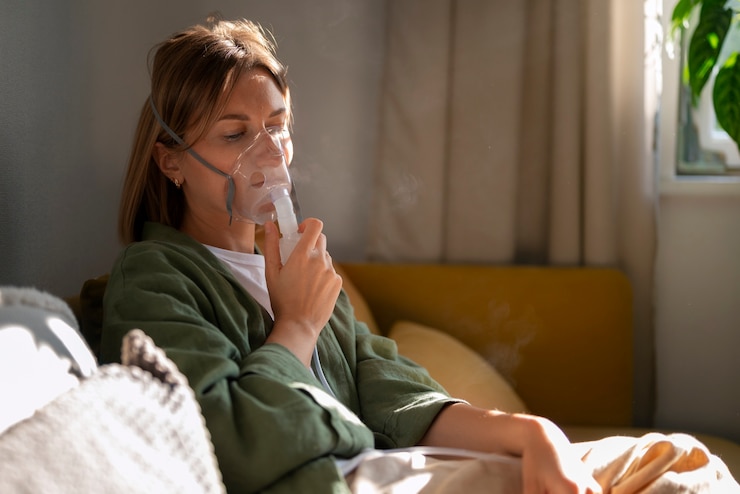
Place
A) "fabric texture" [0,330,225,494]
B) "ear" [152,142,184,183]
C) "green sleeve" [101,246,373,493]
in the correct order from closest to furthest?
"fabric texture" [0,330,225,494], "green sleeve" [101,246,373,493], "ear" [152,142,184,183]

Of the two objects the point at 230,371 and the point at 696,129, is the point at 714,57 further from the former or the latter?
the point at 230,371

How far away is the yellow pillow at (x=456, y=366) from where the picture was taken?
4.79 feet

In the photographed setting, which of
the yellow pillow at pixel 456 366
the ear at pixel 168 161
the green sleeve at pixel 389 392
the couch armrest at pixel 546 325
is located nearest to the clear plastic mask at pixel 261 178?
the ear at pixel 168 161

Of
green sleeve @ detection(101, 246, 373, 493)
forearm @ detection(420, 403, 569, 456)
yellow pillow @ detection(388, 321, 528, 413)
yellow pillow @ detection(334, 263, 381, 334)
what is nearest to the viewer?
green sleeve @ detection(101, 246, 373, 493)

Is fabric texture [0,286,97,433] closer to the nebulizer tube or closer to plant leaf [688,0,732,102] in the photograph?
the nebulizer tube

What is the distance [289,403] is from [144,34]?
3.05 ft

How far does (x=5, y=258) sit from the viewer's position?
45.3 inches

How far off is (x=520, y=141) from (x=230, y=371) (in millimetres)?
1067

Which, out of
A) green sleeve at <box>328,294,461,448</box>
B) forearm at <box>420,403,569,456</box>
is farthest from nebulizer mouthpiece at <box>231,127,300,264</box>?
forearm at <box>420,403,569,456</box>

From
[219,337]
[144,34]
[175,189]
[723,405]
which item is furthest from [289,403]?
[723,405]

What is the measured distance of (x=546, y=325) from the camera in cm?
166

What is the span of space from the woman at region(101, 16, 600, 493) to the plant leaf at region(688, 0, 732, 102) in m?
0.96

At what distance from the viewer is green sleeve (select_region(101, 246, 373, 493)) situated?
79 cm

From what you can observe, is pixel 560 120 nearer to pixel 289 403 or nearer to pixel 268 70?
pixel 268 70
